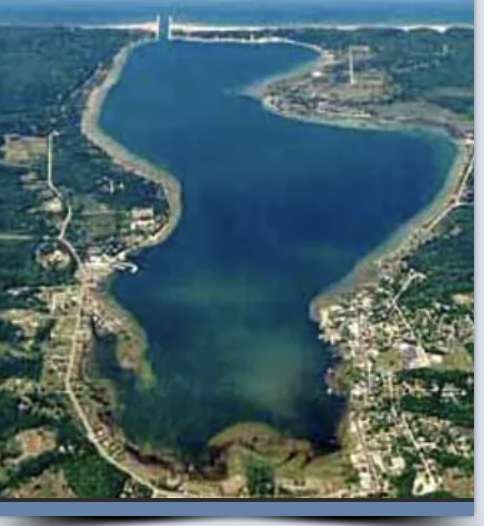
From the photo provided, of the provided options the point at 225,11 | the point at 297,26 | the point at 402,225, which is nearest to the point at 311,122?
the point at 297,26

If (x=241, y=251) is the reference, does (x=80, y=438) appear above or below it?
below

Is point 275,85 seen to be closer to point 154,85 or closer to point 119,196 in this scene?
→ point 154,85

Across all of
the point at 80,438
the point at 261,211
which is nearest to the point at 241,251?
the point at 261,211

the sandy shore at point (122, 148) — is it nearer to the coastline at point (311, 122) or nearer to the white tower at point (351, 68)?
the coastline at point (311, 122)

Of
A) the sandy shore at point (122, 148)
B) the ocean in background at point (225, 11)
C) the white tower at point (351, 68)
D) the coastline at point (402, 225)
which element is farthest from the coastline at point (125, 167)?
the white tower at point (351, 68)

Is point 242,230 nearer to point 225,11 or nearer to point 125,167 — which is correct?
point 125,167
